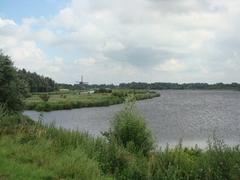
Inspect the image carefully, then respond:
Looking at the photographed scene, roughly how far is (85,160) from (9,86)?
2480 cm

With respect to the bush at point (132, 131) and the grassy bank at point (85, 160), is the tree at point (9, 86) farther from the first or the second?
the grassy bank at point (85, 160)

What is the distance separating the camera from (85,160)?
1080 cm

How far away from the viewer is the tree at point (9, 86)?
111ft

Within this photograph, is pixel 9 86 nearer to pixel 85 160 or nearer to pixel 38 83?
pixel 85 160

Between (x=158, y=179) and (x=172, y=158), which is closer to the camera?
(x=158, y=179)

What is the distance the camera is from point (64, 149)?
41.1 feet

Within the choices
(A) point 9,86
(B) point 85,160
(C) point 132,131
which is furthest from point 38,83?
(B) point 85,160

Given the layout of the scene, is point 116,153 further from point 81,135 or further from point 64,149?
point 81,135

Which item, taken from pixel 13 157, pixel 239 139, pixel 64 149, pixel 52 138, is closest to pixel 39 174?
pixel 13 157

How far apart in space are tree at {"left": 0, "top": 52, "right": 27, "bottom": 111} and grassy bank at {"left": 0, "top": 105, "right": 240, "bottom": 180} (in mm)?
19284

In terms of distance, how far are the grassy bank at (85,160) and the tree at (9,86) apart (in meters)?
19.3

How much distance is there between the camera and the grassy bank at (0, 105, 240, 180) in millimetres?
9836

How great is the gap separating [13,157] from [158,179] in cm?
392

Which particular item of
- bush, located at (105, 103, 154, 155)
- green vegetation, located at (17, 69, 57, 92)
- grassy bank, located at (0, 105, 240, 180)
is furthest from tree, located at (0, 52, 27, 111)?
green vegetation, located at (17, 69, 57, 92)
